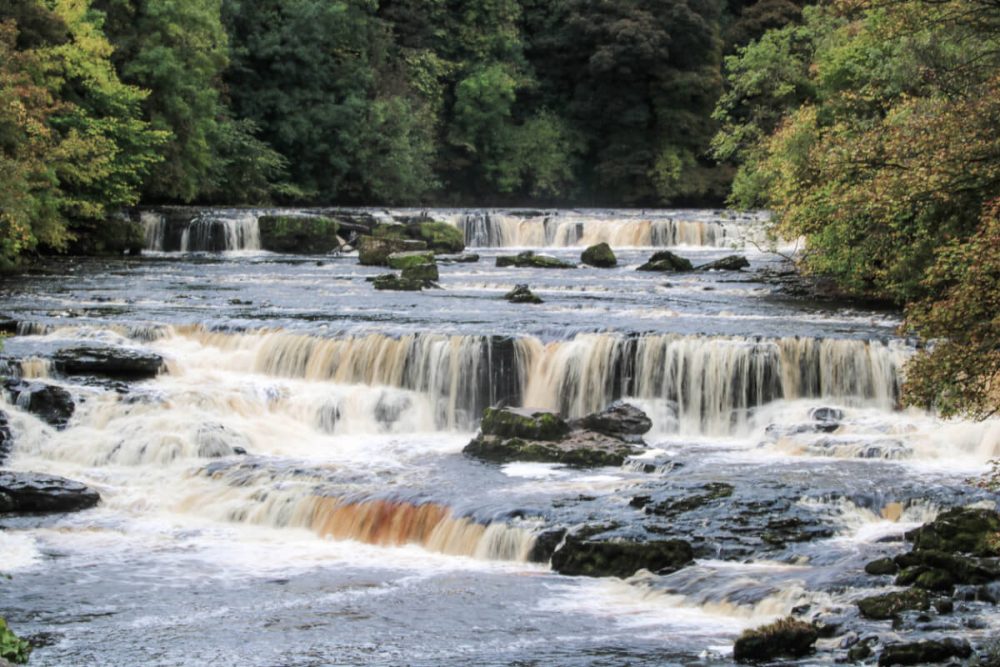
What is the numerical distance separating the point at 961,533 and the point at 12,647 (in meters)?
9.60

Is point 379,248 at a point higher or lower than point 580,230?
lower

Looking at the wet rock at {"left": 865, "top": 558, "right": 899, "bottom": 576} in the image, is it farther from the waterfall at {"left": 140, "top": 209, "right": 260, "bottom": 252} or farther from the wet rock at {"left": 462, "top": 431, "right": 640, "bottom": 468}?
the waterfall at {"left": 140, "top": 209, "right": 260, "bottom": 252}

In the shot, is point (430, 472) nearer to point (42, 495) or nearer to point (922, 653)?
point (42, 495)

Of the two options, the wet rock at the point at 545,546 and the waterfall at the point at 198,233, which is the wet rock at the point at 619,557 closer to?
the wet rock at the point at 545,546

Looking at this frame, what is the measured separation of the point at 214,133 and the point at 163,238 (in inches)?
357

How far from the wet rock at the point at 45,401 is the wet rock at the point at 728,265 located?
821 inches

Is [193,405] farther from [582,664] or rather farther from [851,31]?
[851,31]

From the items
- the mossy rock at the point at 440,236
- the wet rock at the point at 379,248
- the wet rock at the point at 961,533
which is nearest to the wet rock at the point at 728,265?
the wet rock at the point at 379,248

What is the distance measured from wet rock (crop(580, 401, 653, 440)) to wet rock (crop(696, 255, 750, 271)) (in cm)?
1669

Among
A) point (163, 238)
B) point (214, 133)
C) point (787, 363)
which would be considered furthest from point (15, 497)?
point (214, 133)

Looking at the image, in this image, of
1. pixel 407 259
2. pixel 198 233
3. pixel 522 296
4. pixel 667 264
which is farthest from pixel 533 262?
pixel 198 233

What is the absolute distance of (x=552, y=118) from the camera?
71.2 metres

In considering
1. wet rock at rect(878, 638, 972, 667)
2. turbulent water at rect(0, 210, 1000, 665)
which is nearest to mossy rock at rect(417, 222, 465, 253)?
turbulent water at rect(0, 210, 1000, 665)

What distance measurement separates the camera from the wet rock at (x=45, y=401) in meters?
21.0
